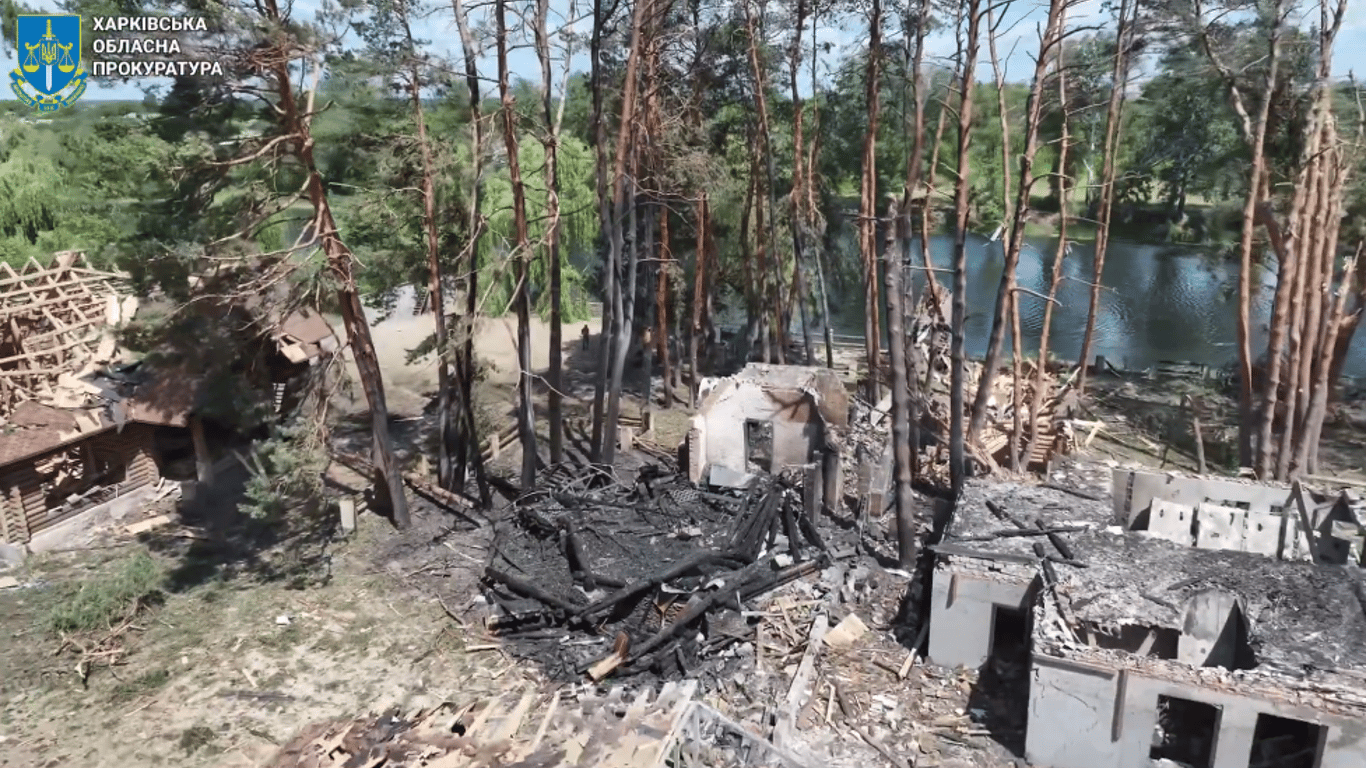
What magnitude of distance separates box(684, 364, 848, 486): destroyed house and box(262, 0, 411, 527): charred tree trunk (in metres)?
6.00

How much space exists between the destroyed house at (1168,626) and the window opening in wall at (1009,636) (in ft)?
0.09

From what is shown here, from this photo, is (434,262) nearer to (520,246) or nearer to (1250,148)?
(520,246)

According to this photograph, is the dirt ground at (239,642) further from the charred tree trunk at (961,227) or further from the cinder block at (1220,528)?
the cinder block at (1220,528)

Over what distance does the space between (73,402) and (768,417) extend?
555 inches

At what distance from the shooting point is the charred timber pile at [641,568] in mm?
13500

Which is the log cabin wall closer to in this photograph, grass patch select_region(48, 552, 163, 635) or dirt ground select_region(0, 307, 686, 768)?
dirt ground select_region(0, 307, 686, 768)

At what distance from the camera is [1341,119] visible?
1884 cm

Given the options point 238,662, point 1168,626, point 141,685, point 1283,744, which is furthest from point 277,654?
point 1283,744

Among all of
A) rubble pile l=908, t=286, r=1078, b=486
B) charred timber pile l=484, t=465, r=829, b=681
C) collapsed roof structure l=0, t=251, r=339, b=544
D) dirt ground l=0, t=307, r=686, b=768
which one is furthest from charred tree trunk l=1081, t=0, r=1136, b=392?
collapsed roof structure l=0, t=251, r=339, b=544

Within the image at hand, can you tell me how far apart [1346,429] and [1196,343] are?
12552 millimetres

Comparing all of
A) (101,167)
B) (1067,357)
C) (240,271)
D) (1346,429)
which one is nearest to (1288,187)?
(1346,429)

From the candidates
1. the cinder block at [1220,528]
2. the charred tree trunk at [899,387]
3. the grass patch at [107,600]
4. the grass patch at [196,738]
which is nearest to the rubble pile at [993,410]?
the charred tree trunk at [899,387]

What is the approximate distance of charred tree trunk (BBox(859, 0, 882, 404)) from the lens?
19672mm

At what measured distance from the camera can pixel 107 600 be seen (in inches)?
543
